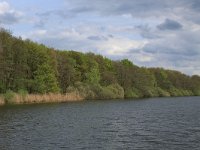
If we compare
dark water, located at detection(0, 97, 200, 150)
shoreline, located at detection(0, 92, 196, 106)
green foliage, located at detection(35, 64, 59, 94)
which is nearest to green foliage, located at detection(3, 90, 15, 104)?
shoreline, located at detection(0, 92, 196, 106)

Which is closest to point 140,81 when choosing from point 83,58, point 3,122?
point 83,58

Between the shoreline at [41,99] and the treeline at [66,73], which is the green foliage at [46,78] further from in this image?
the shoreline at [41,99]

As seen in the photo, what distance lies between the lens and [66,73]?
117 meters

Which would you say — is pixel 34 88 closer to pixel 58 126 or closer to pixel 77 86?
pixel 77 86

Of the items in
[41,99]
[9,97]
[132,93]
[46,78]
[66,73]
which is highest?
[66,73]

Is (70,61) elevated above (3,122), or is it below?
above

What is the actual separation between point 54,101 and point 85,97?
17.3 metres

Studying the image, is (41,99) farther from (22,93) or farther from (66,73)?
(66,73)

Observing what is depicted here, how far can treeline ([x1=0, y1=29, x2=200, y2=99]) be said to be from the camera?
95.7 metres

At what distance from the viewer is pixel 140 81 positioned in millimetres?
155625

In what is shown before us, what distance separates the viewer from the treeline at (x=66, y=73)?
95688 millimetres

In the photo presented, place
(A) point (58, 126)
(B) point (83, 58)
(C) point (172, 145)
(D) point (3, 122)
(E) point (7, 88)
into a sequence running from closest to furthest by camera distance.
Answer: (C) point (172, 145), (A) point (58, 126), (D) point (3, 122), (E) point (7, 88), (B) point (83, 58)

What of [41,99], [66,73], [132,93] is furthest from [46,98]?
[132,93]

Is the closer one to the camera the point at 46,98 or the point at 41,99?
the point at 41,99
